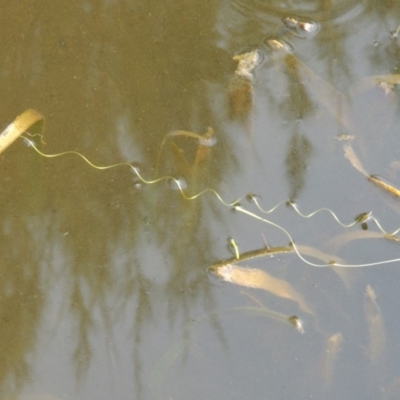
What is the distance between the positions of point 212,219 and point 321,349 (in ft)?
2.18

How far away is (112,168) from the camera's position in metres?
2.46

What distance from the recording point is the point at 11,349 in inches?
94.3

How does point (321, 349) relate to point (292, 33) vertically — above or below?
below

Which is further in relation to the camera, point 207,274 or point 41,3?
point 41,3

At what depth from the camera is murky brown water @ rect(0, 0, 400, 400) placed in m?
2.34

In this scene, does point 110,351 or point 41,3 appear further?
point 41,3

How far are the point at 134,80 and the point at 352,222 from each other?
3.49ft

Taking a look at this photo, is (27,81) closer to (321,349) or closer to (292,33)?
(292,33)

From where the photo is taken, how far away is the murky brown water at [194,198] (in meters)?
2.34

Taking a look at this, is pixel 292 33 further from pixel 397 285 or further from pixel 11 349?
pixel 11 349

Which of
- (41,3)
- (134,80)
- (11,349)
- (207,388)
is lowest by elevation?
(207,388)

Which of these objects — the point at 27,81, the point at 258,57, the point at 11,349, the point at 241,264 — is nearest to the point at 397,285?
the point at 241,264

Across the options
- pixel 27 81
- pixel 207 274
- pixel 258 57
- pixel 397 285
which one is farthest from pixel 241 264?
pixel 27 81

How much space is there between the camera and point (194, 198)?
2.42m
